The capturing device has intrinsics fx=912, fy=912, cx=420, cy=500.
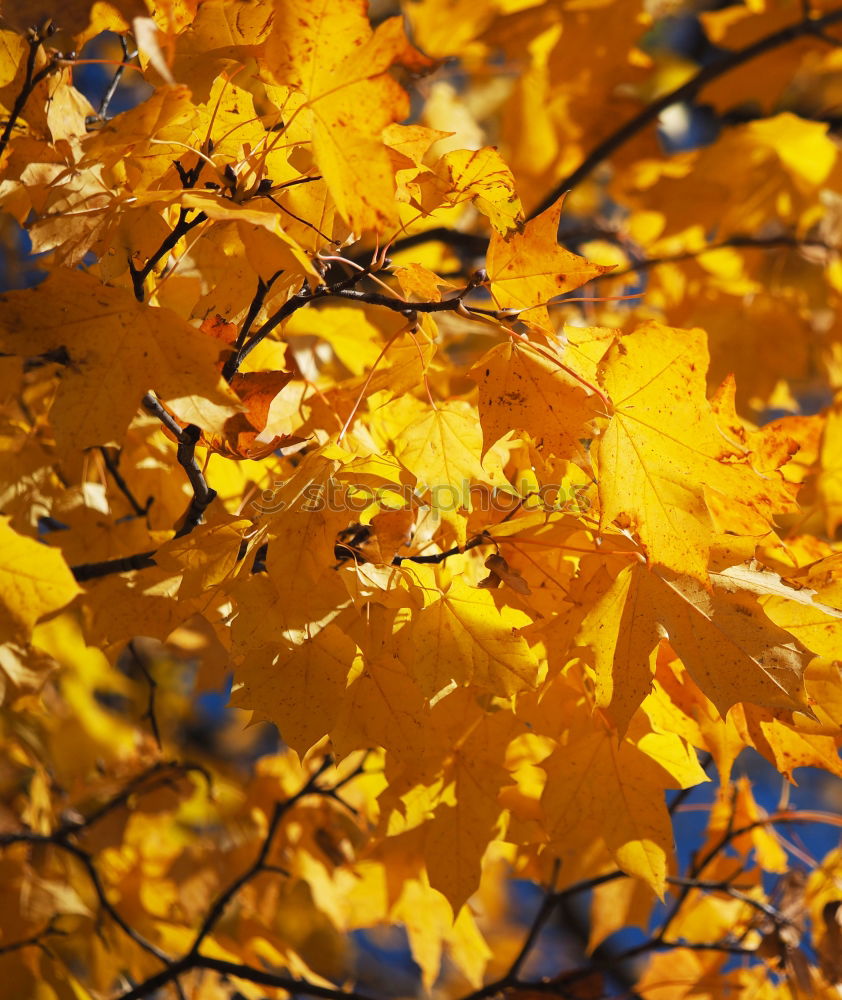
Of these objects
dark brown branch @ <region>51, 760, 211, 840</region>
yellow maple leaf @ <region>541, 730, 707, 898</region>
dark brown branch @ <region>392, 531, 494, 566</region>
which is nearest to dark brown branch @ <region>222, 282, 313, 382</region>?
dark brown branch @ <region>392, 531, 494, 566</region>

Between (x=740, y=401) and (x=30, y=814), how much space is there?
181 cm

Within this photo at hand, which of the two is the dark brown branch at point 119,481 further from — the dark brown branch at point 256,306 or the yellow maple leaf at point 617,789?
the yellow maple leaf at point 617,789

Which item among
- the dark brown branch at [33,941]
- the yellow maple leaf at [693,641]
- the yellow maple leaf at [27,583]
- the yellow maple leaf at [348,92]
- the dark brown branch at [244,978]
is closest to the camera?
the yellow maple leaf at [348,92]

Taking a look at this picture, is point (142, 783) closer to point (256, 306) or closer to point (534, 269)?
point (256, 306)

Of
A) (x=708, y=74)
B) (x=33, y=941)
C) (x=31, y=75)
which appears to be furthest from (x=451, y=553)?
(x=708, y=74)

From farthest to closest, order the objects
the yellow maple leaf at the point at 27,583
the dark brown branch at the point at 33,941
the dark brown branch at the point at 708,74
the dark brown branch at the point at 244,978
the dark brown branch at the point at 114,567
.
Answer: the dark brown branch at the point at 708,74, the dark brown branch at the point at 33,941, the dark brown branch at the point at 244,978, the dark brown branch at the point at 114,567, the yellow maple leaf at the point at 27,583

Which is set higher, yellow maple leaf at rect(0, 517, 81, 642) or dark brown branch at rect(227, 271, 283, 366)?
dark brown branch at rect(227, 271, 283, 366)

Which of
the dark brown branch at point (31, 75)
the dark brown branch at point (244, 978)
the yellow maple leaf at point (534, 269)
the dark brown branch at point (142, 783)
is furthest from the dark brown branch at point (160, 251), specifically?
the dark brown branch at point (142, 783)

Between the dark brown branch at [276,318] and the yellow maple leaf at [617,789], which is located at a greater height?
the dark brown branch at [276,318]

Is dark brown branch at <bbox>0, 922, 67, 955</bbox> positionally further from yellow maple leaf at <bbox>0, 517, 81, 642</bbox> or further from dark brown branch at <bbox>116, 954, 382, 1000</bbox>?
yellow maple leaf at <bbox>0, 517, 81, 642</bbox>

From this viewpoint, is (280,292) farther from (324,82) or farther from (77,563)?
(77,563)

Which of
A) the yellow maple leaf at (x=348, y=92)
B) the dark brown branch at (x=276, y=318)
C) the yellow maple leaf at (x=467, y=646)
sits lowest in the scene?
the yellow maple leaf at (x=467, y=646)
